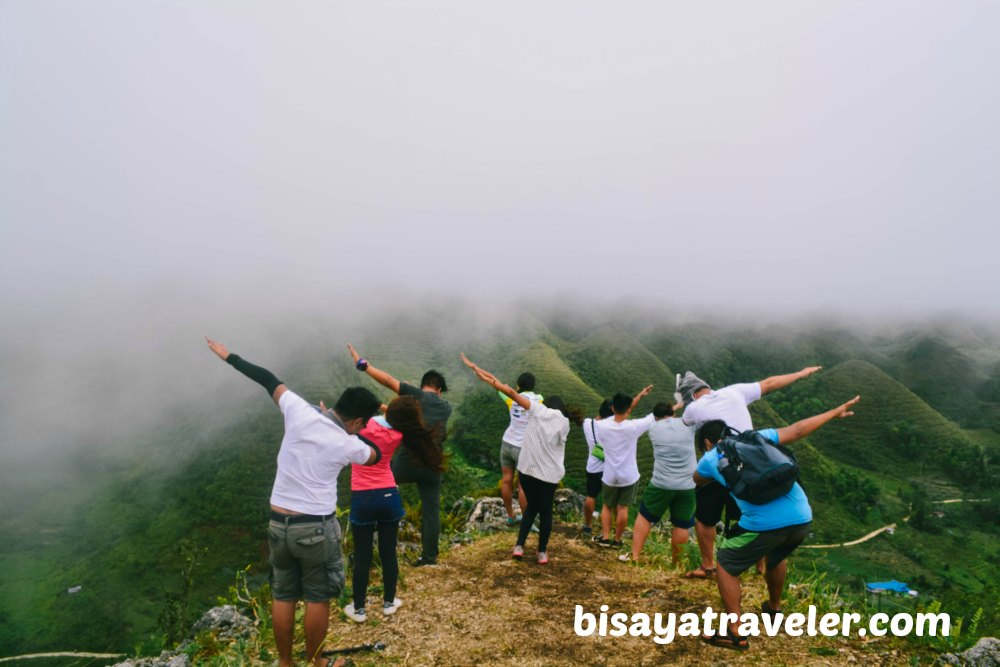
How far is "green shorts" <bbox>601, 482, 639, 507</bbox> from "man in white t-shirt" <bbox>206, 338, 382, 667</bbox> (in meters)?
4.62

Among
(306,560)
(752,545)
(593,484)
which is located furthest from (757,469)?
(593,484)

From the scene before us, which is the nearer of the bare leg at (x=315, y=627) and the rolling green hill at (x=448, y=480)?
the bare leg at (x=315, y=627)

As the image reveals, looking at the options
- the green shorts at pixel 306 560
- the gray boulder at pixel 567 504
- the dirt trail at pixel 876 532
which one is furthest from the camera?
the dirt trail at pixel 876 532

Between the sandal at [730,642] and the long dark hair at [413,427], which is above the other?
the long dark hair at [413,427]

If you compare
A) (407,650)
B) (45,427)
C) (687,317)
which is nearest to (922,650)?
(407,650)

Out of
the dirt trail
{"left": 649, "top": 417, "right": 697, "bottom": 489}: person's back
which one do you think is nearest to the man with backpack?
{"left": 649, "top": 417, "right": 697, "bottom": 489}: person's back

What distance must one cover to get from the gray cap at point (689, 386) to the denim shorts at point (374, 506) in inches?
135

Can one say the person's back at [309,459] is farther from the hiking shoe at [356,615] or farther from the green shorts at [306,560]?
the hiking shoe at [356,615]

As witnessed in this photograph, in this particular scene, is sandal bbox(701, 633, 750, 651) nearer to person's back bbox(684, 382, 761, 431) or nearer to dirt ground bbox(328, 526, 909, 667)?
dirt ground bbox(328, 526, 909, 667)

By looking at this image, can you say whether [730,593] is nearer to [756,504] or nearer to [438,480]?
[756,504]

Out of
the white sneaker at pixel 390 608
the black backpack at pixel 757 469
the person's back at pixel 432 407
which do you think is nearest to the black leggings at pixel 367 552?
the white sneaker at pixel 390 608

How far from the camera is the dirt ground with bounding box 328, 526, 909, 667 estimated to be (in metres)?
4.19

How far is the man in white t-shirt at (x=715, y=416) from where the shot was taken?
5.20 meters

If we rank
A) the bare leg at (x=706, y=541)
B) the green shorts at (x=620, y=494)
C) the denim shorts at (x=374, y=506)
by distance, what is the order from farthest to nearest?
the green shorts at (x=620, y=494) < the bare leg at (x=706, y=541) < the denim shorts at (x=374, y=506)
